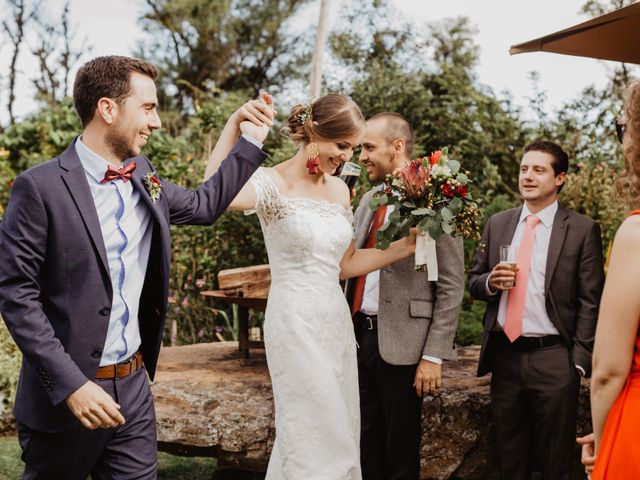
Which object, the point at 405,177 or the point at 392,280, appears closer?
the point at 405,177

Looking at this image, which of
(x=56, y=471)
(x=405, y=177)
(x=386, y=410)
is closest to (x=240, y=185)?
(x=405, y=177)

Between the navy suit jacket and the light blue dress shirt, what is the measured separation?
0.08 m

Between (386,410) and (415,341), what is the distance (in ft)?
1.51

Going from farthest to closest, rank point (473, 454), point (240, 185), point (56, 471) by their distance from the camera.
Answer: point (473, 454) < point (240, 185) < point (56, 471)

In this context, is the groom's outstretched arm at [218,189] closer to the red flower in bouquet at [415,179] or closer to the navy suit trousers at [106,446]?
the navy suit trousers at [106,446]

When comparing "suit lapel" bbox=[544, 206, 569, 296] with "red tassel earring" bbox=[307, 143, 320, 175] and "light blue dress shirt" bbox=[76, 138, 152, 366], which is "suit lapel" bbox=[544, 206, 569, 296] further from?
"light blue dress shirt" bbox=[76, 138, 152, 366]

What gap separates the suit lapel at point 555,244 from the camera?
426cm

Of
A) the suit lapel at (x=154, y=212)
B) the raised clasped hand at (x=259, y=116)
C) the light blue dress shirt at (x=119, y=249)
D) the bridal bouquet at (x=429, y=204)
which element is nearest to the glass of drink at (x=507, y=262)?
the bridal bouquet at (x=429, y=204)

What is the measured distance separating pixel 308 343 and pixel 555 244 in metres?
1.62

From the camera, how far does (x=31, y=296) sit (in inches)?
102

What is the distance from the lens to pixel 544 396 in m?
4.21

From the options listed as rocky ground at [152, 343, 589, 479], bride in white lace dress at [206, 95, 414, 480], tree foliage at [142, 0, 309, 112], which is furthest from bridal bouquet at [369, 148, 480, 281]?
tree foliage at [142, 0, 309, 112]

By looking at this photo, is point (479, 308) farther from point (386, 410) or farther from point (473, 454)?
point (386, 410)

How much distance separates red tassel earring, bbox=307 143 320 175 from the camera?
4027mm
